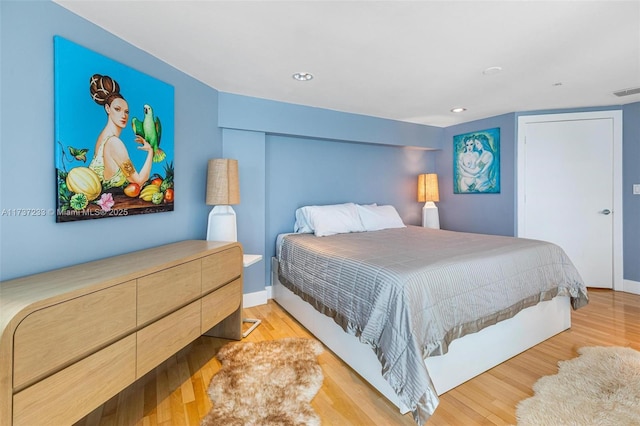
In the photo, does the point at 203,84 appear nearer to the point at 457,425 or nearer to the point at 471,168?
the point at 457,425

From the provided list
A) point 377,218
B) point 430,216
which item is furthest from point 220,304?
point 430,216

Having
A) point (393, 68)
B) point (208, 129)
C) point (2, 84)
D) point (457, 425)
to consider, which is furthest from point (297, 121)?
point (457, 425)

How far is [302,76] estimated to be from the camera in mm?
2475

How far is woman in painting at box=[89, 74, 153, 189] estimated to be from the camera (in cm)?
169

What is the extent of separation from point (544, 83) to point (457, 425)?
2951 mm

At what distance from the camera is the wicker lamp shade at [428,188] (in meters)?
4.30

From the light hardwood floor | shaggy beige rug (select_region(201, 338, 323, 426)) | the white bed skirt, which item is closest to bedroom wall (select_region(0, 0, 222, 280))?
the light hardwood floor

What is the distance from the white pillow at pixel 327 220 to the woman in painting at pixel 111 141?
1707mm

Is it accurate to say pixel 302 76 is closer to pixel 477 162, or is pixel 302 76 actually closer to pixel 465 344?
pixel 465 344

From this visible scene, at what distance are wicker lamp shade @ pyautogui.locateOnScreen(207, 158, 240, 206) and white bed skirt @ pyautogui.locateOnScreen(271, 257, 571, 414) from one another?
1125 millimetres

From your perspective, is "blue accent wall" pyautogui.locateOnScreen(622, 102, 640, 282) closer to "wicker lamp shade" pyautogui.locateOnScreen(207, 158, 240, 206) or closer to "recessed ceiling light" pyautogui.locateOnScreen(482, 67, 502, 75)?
"recessed ceiling light" pyautogui.locateOnScreen(482, 67, 502, 75)

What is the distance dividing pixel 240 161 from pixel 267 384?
2.07 metres

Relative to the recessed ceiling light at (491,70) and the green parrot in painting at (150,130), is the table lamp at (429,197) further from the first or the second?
the green parrot in painting at (150,130)

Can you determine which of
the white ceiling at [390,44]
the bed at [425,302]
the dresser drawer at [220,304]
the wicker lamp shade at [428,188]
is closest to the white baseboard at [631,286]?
the bed at [425,302]
